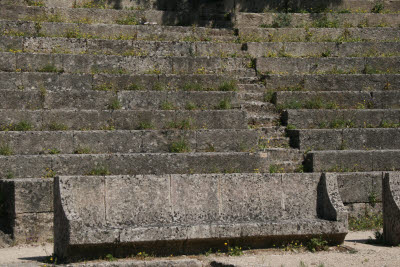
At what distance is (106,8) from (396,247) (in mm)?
10835

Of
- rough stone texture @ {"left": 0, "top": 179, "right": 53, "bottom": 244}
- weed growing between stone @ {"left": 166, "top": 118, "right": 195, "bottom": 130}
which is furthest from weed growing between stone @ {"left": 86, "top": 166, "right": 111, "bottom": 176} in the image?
weed growing between stone @ {"left": 166, "top": 118, "right": 195, "bottom": 130}

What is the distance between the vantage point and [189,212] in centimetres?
842

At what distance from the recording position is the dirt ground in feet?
24.5

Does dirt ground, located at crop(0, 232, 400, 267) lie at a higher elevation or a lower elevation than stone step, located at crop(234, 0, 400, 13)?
lower

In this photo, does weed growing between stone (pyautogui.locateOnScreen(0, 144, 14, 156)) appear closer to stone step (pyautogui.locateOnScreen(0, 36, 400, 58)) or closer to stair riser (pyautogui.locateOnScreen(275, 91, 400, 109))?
stone step (pyautogui.locateOnScreen(0, 36, 400, 58))

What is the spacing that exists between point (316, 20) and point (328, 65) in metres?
2.98

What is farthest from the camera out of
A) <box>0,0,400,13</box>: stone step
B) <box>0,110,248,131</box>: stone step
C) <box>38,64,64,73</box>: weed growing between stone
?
<box>0,0,400,13</box>: stone step

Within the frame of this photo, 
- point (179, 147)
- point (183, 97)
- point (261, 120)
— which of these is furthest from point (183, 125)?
point (261, 120)

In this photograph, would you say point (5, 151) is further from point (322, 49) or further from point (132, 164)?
point (322, 49)

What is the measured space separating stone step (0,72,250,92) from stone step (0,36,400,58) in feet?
4.19

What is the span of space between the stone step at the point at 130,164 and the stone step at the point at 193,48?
401cm

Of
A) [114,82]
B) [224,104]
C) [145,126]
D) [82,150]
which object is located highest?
[114,82]

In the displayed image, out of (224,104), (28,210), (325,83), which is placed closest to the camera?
(28,210)

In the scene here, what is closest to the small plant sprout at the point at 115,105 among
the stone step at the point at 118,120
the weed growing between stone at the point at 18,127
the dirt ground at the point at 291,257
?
the stone step at the point at 118,120
